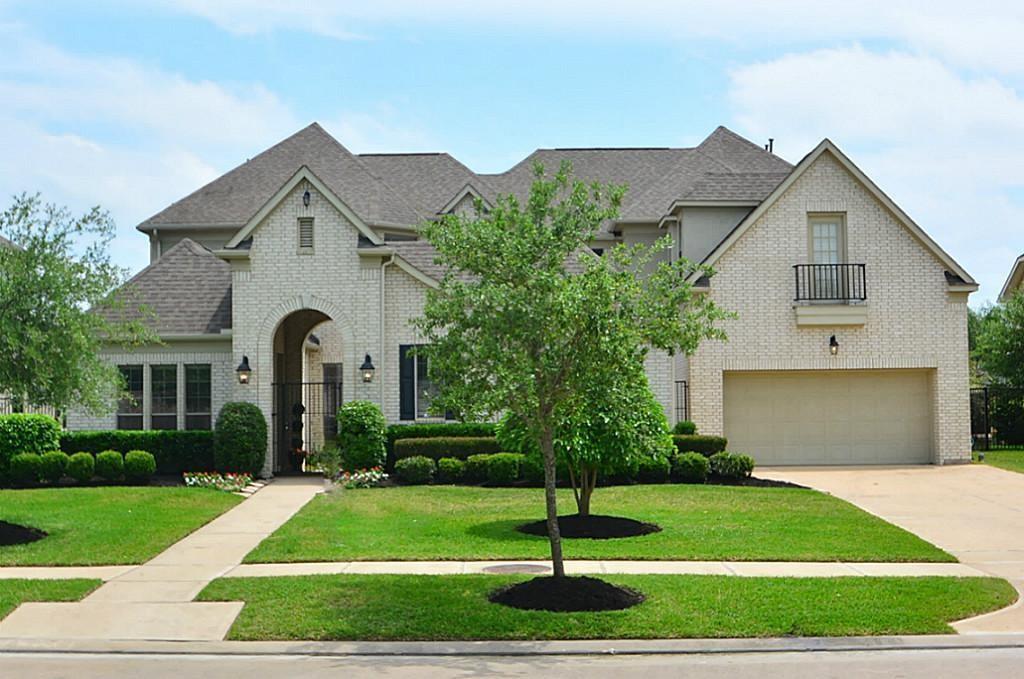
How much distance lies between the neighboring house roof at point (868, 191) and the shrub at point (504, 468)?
298 inches

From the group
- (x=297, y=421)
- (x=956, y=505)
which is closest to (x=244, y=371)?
(x=297, y=421)

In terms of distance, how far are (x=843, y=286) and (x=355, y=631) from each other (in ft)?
67.0

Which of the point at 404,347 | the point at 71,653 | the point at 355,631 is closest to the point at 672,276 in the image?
the point at 355,631

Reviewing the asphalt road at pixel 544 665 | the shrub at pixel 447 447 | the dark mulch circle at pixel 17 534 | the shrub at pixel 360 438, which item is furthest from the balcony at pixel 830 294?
the dark mulch circle at pixel 17 534

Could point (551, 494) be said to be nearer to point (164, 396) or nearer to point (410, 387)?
point (410, 387)

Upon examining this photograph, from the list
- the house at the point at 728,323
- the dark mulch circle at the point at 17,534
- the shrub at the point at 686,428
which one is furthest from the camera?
the house at the point at 728,323

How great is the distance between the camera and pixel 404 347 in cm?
2641

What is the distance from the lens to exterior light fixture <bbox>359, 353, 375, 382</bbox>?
84.3ft

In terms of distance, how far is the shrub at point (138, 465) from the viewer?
23734 mm

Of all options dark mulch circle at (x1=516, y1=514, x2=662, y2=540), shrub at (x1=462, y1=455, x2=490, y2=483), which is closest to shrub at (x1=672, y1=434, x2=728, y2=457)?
shrub at (x1=462, y1=455, x2=490, y2=483)

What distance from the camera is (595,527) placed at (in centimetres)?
1688

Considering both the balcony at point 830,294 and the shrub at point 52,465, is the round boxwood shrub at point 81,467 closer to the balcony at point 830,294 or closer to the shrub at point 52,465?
the shrub at point 52,465

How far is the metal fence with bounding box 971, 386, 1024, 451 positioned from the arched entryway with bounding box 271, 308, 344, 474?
19441 mm

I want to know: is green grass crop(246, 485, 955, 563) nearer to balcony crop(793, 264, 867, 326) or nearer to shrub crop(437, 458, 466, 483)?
shrub crop(437, 458, 466, 483)
